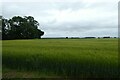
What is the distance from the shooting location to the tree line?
51.2 m

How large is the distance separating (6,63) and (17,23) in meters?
43.9

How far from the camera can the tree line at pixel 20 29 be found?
5125 centimetres

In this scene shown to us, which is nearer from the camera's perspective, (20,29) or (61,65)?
(61,65)

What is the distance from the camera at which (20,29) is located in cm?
5294

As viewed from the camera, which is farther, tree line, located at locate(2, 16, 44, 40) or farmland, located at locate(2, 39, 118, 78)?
tree line, located at locate(2, 16, 44, 40)

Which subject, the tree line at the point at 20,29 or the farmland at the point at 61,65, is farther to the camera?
the tree line at the point at 20,29

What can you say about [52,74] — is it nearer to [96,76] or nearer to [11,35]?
[96,76]

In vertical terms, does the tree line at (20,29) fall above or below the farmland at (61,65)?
above

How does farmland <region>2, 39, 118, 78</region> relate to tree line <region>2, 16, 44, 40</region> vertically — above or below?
below

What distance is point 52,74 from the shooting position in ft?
33.8

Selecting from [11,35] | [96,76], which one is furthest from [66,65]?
[11,35]

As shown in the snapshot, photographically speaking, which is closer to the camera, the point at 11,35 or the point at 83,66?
the point at 83,66

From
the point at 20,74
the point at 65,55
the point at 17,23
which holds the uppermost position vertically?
the point at 17,23

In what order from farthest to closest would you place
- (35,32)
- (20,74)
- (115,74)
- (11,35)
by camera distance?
1. (35,32)
2. (11,35)
3. (20,74)
4. (115,74)
